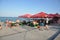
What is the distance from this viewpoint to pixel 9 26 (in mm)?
3814

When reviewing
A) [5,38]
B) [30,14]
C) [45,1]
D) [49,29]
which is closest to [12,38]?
[5,38]

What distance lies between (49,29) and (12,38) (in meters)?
1.44

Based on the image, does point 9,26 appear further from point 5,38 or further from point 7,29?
point 5,38

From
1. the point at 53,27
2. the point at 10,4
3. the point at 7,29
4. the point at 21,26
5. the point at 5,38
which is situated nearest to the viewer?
the point at 5,38

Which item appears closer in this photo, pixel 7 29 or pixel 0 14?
pixel 0 14

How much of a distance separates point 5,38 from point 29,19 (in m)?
1.23

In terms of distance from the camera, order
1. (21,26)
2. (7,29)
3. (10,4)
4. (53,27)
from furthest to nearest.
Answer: (53,27)
(21,26)
(7,29)
(10,4)

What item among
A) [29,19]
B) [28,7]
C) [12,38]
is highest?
[28,7]

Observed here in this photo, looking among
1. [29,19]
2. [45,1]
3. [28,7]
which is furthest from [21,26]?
[45,1]

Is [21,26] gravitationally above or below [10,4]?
below

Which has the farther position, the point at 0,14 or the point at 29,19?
the point at 29,19

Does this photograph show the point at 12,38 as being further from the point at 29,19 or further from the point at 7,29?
the point at 29,19

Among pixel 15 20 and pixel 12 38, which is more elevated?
pixel 15 20

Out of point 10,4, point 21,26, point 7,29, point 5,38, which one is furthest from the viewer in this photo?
point 21,26
